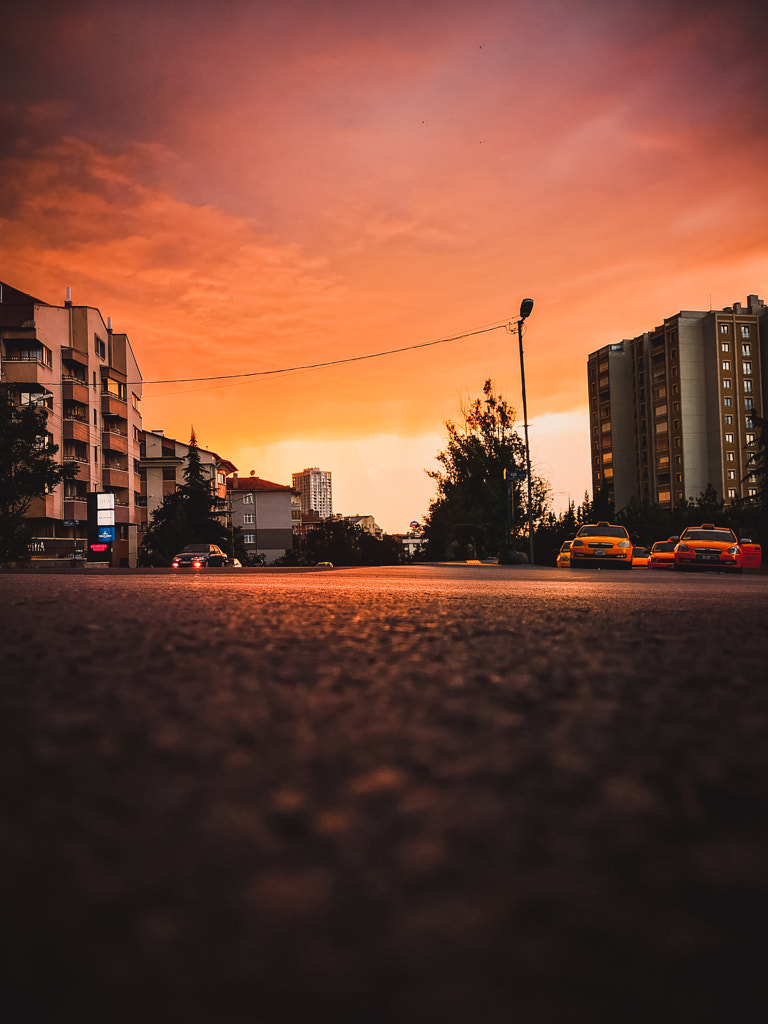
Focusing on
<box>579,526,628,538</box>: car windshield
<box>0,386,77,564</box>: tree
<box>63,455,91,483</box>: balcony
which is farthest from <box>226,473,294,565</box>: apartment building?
<box>579,526,628,538</box>: car windshield

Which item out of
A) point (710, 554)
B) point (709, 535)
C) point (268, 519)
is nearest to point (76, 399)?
point (709, 535)

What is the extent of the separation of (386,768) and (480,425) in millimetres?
54177

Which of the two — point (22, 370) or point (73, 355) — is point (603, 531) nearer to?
point (22, 370)

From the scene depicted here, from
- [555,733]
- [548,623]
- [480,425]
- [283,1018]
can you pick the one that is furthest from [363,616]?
[480,425]

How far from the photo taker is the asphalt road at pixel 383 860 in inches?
10.5

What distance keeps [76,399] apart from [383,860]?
203 ft

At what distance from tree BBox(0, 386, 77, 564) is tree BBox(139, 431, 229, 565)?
1178 inches

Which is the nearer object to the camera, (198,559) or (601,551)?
(601,551)

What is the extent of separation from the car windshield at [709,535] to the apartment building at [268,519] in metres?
89.9

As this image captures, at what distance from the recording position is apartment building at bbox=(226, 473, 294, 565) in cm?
11138

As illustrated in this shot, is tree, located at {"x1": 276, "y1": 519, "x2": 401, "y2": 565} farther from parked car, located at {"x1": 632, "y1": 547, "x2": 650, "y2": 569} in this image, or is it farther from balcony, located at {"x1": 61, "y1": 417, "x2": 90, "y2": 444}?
parked car, located at {"x1": 632, "y1": 547, "x2": 650, "y2": 569}

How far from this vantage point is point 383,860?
1.06ft

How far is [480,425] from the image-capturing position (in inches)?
2119

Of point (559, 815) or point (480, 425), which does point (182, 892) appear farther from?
point (480, 425)
